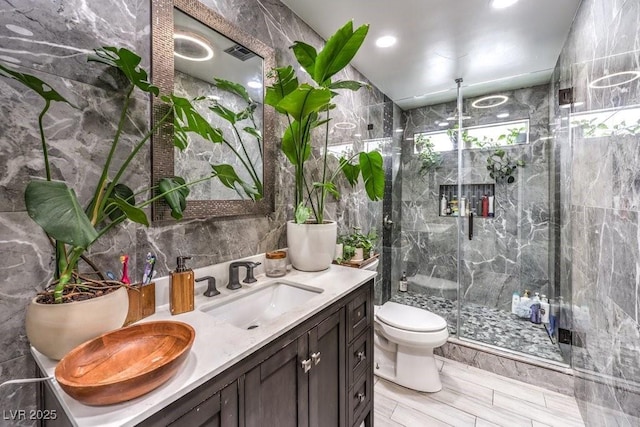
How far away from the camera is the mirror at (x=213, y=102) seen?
114 cm

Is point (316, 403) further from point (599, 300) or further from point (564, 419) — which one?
point (564, 419)

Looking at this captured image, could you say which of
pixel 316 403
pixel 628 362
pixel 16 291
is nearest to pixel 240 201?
pixel 16 291

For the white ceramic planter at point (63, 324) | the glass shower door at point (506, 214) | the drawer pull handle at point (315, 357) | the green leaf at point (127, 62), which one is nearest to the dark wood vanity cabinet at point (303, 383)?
the drawer pull handle at point (315, 357)

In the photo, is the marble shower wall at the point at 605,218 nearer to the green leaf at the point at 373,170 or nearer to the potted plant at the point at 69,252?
the green leaf at the point at 373,170

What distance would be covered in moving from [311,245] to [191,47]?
115cm

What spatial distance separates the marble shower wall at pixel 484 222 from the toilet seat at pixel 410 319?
4.63ft

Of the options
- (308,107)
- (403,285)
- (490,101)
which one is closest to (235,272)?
(308,107)

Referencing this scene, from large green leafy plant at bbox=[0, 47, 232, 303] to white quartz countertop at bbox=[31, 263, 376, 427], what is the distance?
0.92 feet

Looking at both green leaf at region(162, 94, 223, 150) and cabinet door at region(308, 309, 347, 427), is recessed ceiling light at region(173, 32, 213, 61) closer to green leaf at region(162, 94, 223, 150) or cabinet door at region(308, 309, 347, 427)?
green leaf at region(162, 94, 223, 150)

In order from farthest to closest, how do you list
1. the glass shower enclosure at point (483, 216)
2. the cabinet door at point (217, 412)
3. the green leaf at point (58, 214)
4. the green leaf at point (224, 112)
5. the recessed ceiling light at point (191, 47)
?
the glass shower enclosure at point (483, 216) < the green leaf at point (224, 112) < the recessed ceiling light at point (191, 47) < the cabinet door at point (217, 412) < the green leaf at point (58, 214)

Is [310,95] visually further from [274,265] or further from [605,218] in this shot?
[605,218]

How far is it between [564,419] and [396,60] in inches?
117

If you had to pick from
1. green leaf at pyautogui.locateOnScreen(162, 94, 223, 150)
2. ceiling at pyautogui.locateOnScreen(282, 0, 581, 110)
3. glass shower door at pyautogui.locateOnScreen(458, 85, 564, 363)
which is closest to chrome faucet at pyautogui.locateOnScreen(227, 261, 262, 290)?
green leaf at pyautogui.locateOnScreen(162, 94, 223, 150)

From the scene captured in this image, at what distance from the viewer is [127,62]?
0.84 meters
